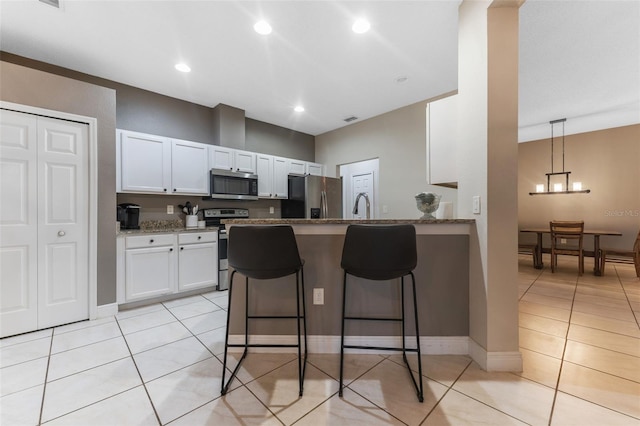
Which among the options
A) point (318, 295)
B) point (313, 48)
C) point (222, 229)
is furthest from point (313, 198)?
point (318, 295)

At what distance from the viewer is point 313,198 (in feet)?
15.1

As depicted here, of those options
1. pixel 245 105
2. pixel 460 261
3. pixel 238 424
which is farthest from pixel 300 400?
pixel 245 105

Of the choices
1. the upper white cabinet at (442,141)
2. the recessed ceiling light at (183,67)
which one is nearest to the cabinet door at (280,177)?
the recessed ceiling light at (183,67)

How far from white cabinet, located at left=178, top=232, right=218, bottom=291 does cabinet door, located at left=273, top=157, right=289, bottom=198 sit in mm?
1496

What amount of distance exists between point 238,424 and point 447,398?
117 cm

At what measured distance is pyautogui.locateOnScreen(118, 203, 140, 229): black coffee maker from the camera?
10.5 ft

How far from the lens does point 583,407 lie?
142 centimetres

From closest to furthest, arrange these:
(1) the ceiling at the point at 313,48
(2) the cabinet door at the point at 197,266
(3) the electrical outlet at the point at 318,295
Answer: (3) the electrical outlet at the point at 318,295
(1) the ceiling at the point at 313,48
(2) the cabinet door at the point at 197,266

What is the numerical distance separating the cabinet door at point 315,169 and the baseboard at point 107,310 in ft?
11.8

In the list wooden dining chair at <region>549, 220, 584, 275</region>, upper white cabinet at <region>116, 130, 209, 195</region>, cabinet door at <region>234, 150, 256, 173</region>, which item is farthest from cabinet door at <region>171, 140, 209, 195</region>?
wooden dining chair at <region>549, 220, 584, 275</region>

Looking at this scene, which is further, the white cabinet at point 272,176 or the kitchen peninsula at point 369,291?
the white cabinet at point 272,176

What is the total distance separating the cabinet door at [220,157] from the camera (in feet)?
12.6

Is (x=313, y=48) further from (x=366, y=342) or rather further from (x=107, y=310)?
(x=107, y=310)

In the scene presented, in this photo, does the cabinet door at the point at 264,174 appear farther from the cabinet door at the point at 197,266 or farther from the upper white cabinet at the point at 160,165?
the cabinet door at the point at 197,266
